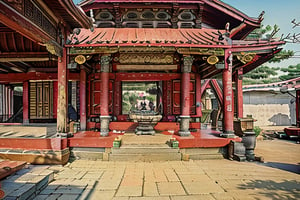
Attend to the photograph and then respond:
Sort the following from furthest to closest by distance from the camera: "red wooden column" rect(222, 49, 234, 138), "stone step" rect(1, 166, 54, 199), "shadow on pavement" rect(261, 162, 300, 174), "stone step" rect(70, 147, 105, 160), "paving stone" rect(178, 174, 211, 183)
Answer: "red wooden column" rect(222, 49, 234, 138) → "stone step" rect(70, 147, 105, 160) → "shadow on pavement" rect(261, 162, 300, 174) → "paving stone" rect(178, 174, 211, 183) → "stone step" rect(1, 166, 54, 199)

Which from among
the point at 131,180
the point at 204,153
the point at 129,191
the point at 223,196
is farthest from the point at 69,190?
the point at 204,153

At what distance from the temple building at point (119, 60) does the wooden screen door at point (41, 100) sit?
2.3 inches

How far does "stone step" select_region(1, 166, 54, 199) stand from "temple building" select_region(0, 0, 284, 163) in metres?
1.26

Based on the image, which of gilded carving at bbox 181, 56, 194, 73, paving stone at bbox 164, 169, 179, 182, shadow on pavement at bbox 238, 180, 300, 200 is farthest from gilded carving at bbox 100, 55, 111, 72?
shadow on pavement at bbox 238, 180, 300, 200

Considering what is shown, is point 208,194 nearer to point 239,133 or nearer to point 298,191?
point 298,191

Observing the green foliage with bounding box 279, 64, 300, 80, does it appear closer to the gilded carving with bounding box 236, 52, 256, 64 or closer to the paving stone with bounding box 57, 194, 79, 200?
the gilded carving with bounding box 236, 52, 256, 64

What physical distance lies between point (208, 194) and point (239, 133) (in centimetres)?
380

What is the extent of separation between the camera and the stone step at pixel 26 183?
3021 millimetres

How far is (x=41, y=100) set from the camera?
10.6 m

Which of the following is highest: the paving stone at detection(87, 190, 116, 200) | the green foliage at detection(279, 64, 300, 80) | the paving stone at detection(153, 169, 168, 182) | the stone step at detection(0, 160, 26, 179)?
the green foliage at detection(279, 64, 300, 80)

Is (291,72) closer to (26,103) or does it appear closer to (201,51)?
(201,51)

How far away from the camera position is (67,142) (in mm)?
5660

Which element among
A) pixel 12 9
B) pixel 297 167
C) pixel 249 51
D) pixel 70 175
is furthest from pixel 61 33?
pixel 297 167

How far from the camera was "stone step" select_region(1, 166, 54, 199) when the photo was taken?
3021 millimetres
